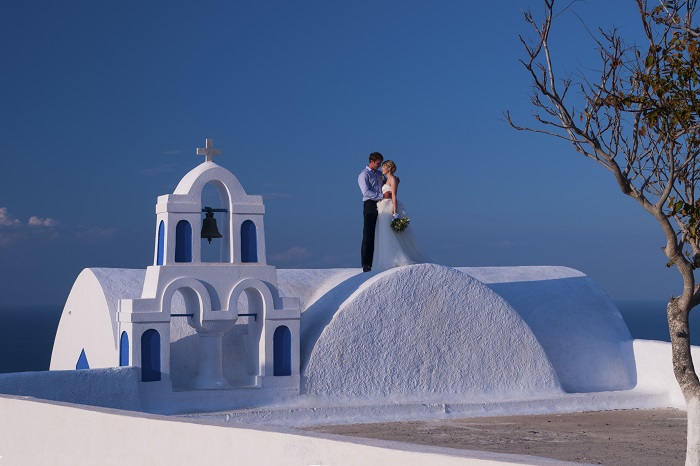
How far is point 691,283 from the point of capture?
746 cm

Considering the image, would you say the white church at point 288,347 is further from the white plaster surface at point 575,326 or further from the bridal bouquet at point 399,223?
the bridal bouquet at point 399,223

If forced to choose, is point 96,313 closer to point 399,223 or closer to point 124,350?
point 124,350

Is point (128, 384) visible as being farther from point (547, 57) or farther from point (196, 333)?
point (547, 57)

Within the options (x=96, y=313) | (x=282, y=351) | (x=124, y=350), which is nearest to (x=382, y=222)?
(x=282, y=351)

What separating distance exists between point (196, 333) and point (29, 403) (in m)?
4.49

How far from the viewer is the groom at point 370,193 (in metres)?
13.5

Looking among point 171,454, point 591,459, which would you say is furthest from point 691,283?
point 171,454

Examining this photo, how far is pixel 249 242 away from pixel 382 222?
6.52 ft

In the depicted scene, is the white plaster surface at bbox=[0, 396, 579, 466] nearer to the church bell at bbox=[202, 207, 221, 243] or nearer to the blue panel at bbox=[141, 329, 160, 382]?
the blue panel at bbox=[141, 329, 160, 382]

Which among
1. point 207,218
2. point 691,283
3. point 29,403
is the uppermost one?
point 207,218

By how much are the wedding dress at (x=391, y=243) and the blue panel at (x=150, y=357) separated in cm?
327

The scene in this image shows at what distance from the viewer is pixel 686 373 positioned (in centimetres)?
738

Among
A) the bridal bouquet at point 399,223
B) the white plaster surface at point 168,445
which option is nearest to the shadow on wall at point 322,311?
the bridal bouquet at point 399,223

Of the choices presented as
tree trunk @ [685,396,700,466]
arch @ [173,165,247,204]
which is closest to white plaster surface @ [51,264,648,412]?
arch @ [173,165,247,204]
